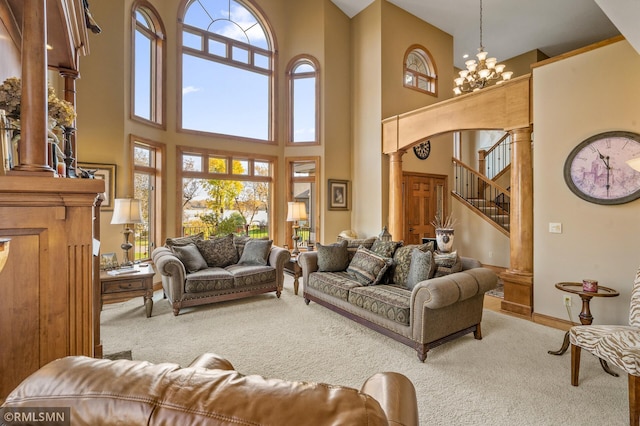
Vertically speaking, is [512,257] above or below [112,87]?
below

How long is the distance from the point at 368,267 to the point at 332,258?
2.11ft

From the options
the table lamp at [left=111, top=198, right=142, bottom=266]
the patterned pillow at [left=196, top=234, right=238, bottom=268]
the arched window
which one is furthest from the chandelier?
the table lamp at [left=111, top=198, right=142, bottom=266]

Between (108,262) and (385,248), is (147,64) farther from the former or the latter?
(385,248)

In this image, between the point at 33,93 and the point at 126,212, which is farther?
the point at 126,212

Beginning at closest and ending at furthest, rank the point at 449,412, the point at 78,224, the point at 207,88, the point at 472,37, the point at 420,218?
the point at 78,224, the point at 449,412, the point at 207,88, the point at 420,218, the point at 472,37

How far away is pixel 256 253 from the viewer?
460 cm

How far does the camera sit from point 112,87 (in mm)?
4352

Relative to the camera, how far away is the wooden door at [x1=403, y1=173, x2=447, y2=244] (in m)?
6.34

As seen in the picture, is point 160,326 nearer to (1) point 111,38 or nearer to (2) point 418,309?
(2) point 418,309

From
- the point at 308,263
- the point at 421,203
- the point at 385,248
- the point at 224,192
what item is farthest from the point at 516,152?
the point at 224,192

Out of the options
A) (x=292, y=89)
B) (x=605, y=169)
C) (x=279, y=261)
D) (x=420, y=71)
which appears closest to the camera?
(x=605, y=169)

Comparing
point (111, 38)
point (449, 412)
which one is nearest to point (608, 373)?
point (449, 412)

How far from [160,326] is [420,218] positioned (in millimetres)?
5124

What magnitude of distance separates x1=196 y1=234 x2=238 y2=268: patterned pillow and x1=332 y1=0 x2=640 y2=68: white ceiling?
5.40 metres
